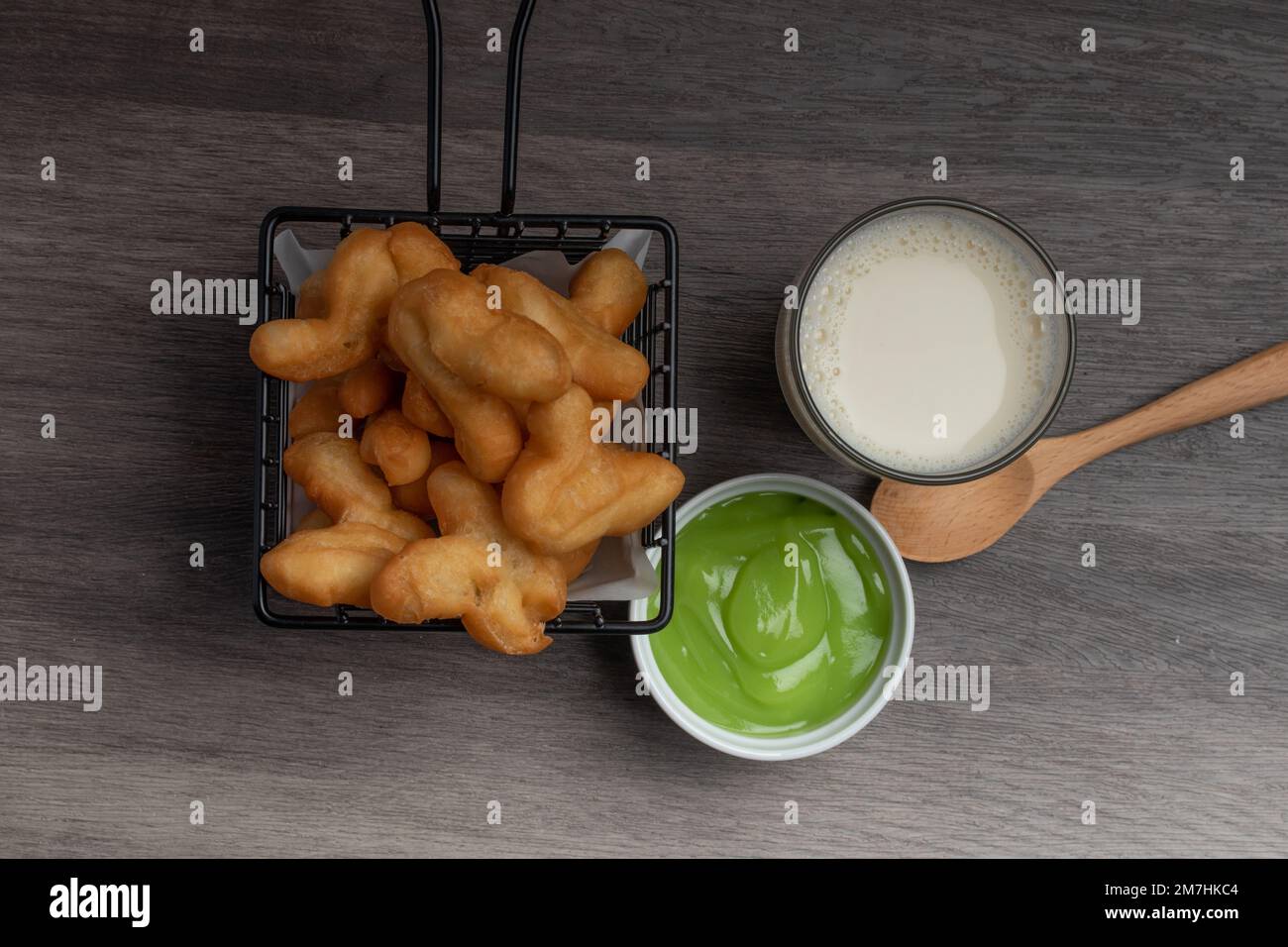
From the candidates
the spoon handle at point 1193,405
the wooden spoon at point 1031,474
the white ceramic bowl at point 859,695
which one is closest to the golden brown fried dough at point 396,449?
the white ceramic bowl at point 859,695

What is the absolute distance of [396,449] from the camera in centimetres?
70

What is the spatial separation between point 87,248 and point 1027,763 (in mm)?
951

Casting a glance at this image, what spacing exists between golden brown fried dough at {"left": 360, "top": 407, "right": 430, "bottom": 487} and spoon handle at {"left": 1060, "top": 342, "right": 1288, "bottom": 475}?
0.57m

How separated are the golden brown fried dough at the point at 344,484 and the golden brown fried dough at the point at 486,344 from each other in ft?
0.38

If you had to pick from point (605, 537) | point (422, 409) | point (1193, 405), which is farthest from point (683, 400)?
point (1193, 405)

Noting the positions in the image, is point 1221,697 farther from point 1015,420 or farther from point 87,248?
point 87,248

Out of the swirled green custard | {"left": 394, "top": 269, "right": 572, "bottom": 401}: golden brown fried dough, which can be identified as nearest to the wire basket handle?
{"left": 394, "top": 269, "right": 572, "bottom": 401}: golden brown fried dough

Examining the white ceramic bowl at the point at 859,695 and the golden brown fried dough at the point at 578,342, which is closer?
the golden brown fried dough at the point at 578,342

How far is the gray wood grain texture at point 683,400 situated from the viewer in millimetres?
934

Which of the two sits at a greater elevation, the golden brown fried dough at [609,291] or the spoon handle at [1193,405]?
the golden brown fried dough at [609,291]

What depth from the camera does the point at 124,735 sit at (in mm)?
935

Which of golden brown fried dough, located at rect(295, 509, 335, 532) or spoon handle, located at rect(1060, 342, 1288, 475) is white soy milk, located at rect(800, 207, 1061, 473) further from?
golden brown fried dough, located at rect(295, 509, 335, 532)

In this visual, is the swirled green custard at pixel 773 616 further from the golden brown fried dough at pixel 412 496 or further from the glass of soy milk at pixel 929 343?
the golden brown fried dough at pixel 412 496

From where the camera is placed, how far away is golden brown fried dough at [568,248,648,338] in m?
0.74
